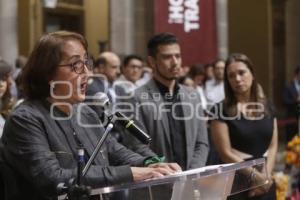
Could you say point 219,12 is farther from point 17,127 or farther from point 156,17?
point 17,127

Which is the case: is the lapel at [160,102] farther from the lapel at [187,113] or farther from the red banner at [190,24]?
the red banner at [190,24]

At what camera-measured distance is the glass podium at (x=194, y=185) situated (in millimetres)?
2510

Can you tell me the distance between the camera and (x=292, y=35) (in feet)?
55.4

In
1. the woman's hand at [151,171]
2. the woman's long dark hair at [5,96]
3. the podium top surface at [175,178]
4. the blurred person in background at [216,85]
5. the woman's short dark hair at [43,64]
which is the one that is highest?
the woman's short dark hair at [43,64]

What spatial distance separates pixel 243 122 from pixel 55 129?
6.88 feet

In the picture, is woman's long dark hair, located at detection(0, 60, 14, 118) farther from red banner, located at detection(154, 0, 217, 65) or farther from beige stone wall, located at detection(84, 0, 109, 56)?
beige stone wall, located at detection(84, 0, 109, 56)

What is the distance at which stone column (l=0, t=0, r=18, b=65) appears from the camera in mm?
10375

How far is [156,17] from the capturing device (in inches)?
453

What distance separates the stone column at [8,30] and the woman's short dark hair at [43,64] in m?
7.58

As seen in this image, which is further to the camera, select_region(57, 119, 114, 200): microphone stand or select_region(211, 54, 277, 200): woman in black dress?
select_region(211, 54, 277, 200): woman in black dress

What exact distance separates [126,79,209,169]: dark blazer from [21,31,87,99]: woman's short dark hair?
157 centimetres

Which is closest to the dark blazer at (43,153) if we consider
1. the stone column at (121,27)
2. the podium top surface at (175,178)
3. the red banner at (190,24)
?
the podium top surface at (175,178)

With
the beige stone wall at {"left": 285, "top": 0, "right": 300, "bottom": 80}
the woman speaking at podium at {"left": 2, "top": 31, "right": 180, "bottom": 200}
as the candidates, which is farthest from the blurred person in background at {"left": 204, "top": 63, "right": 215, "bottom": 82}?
the woman speaking at podium at {"left": 2, "top": 31, "right": 180, "bottom": 200}

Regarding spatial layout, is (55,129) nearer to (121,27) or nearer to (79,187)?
(79,187)
